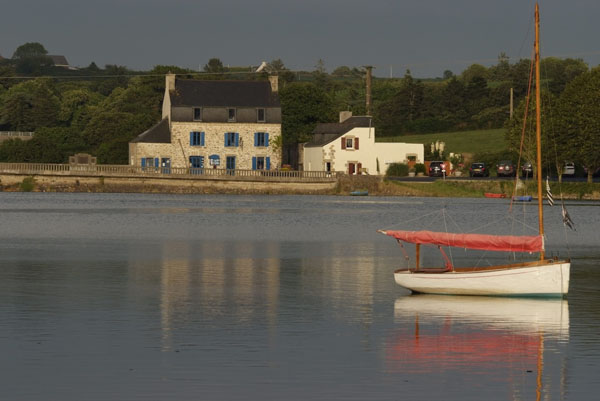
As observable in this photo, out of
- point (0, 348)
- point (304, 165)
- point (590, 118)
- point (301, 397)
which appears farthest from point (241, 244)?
point (304, 165)

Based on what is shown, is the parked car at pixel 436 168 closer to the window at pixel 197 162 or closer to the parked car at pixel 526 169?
the parked car at pixel 526 169

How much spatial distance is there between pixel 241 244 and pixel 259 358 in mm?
34255

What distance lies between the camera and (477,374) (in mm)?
22516

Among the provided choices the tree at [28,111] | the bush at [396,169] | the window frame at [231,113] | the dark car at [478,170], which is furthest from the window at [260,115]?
the tree at [28,111]

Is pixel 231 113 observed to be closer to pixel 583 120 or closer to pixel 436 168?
pixel 436 168

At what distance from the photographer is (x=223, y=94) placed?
133 meters

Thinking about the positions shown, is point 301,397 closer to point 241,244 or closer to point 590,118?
point 241,244

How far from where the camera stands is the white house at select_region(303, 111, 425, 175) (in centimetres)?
12900

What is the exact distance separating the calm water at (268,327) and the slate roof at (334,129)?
234 ft

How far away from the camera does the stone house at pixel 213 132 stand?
5123 inches

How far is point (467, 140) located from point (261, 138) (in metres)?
35.1

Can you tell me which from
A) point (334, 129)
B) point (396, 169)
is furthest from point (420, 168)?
point (334, 129)

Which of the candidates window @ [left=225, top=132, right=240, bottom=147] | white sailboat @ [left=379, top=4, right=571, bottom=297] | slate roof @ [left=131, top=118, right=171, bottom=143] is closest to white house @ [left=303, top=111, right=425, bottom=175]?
window @ [left=225, top=132, right=240, bottom=147]

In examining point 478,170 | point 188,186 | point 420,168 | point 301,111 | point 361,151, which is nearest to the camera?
point 188,186
